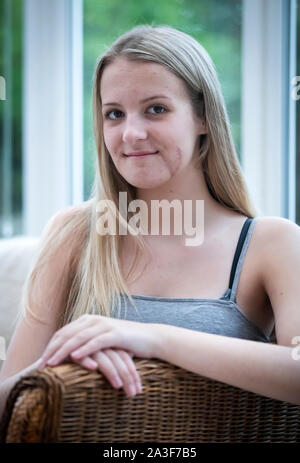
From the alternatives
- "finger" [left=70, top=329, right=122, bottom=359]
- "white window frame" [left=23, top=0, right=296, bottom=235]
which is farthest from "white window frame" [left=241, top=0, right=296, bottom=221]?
"finger" [left=70, top=329, right=122, bottom=359]

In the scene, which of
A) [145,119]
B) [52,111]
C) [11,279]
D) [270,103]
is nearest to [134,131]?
[145,119]

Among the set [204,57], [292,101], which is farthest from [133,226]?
[292,101]

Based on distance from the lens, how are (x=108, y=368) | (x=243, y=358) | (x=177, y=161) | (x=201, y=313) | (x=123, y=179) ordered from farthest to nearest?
(x=123, y=179)
(x=177, y=161)
(x=201, y=313)
(x=243, y=358)
(x=108, y=368)

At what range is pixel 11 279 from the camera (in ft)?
5.10

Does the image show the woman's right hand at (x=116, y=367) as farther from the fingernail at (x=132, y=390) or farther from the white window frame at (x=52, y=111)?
the white window frame at (x=52, y=111)

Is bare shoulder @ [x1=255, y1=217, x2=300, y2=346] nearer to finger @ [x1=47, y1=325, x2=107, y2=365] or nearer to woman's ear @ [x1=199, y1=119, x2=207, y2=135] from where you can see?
woman's ear @ [x1=199, y1=119, x2=207, y2=135]

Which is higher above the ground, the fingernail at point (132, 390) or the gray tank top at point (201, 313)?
the gray tank top at point (201, 313)

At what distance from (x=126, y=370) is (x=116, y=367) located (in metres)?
0.02

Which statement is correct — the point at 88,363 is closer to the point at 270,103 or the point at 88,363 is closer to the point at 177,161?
the point at 177,161

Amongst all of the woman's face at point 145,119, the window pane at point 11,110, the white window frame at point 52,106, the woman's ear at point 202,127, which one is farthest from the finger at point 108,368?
the window pane at point 11,110

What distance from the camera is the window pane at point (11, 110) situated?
7.75 feet

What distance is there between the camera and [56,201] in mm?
2264

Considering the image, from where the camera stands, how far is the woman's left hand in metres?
0.88

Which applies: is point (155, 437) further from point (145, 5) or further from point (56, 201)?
point (145, 5)
